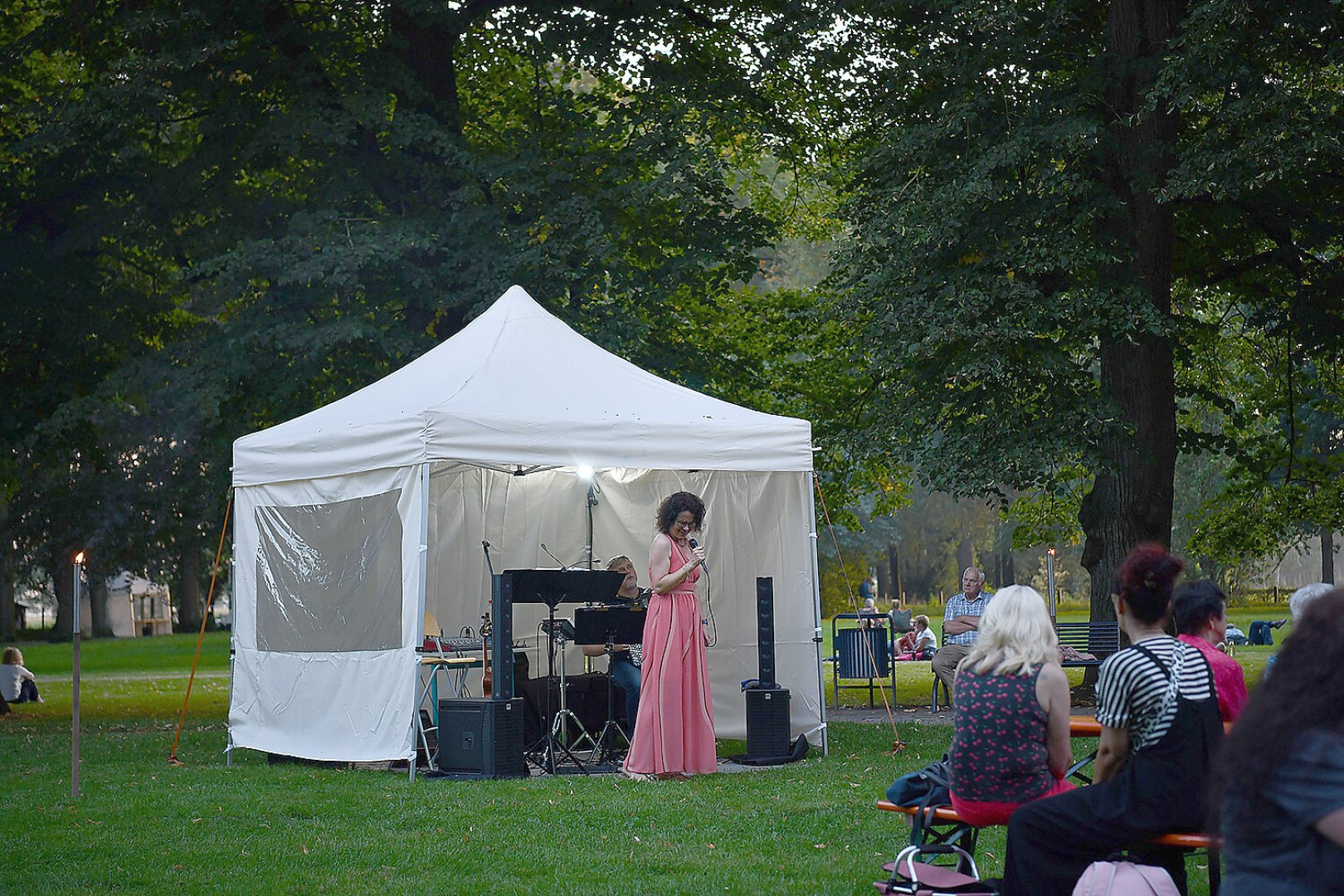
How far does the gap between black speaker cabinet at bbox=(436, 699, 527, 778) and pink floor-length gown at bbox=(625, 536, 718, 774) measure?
2.76ft

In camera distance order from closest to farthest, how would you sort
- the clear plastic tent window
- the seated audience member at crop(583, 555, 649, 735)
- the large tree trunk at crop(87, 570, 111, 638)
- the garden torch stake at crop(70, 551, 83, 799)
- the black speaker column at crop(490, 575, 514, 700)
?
the garden torch stake at crop(70, 551, 83, 799)
the black speaker column at crop(490, 575, 514, 700)
the clear plastic tent window
the seated audience member at crop(583, 555, 649, 735)
the large tree trunk at crop(87, 570, 111, 638)

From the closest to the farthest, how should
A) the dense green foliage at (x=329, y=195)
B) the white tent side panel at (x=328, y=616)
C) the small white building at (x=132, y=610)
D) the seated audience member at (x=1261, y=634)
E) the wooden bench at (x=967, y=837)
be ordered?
the wooden bench at (x=967, y=837) < the white tent side panel at (x=328, y=616) < the dense green foliage at (x=329, y=195) < the seated audience member at (x=1261, y=634) < the small white building at (x=132, y=610)

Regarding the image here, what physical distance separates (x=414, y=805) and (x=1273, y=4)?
10592 mm

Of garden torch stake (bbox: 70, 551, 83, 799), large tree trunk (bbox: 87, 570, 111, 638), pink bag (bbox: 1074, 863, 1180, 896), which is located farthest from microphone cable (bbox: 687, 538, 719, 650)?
large tree trunk (bbox: 87, 570, 111, 638)

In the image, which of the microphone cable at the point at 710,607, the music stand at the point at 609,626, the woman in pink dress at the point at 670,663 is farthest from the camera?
the microphone cable at the point at 710,607

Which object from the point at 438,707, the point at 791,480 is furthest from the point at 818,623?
the point at 438,707

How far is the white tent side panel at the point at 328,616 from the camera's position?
36.0ft

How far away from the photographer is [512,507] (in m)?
14.7

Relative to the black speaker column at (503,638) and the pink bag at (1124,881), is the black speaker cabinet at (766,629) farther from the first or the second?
the pink bag at (1124,881)

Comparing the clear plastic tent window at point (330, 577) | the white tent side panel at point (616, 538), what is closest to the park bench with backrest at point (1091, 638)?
the white tent side panel at point (616, 538)

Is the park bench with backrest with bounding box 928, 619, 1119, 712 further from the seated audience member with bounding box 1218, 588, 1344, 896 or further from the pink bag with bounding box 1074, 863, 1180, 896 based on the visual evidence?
the seated audience member with bounding box 1218, 588, 1344, 896

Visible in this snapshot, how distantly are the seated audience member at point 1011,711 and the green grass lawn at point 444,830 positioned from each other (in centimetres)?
139

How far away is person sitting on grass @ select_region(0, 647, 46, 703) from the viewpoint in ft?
69.2

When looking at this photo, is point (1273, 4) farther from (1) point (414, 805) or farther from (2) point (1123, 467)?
(1) point (414, 805)
